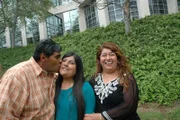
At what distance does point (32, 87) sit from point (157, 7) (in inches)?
934

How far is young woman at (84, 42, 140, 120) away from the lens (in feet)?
8.64

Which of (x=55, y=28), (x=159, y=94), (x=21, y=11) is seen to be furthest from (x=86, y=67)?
(x=55, y=28)

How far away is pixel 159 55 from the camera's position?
30.0ft

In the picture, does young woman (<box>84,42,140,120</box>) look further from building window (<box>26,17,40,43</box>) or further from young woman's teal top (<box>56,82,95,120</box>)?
building window (<box>26,17,40,43</box>)

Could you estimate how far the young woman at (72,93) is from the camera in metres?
2.71

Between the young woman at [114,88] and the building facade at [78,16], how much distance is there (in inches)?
824

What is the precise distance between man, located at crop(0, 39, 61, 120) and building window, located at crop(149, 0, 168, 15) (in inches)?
878

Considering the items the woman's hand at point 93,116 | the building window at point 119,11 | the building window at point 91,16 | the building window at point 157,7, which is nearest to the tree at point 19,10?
the building window at point 119,11

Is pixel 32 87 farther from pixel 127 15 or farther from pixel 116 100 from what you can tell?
pixel 127 15

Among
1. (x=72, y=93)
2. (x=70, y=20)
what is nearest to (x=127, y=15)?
(x=72, y=93)

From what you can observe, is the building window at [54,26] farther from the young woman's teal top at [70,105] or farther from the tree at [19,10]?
the young woman's teal top at [70,105]

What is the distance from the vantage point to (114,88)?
2.72 m

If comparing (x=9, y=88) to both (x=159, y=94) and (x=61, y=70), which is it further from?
(x=159, y=94)

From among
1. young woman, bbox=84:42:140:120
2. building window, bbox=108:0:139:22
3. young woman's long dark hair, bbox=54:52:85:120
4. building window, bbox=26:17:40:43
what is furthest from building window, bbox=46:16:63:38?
young woman, bbox=84:42:140:120
